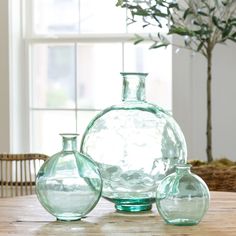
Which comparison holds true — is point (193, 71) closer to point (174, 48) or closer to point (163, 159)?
point (174, 48)

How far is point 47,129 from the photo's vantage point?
162 inches

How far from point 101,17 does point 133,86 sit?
219 cm

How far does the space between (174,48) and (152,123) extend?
1942 mm

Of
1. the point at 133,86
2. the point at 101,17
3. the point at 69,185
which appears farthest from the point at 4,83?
the point at 69,185

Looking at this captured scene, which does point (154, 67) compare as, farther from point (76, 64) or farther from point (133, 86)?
point (133, 86)

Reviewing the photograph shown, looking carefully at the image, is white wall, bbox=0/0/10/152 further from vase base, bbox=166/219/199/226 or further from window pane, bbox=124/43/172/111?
vase base, bbox=166/219/199/226

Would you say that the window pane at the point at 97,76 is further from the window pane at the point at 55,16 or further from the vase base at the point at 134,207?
the vase base at the point at 134,207

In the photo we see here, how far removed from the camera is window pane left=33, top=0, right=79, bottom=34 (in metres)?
4.04

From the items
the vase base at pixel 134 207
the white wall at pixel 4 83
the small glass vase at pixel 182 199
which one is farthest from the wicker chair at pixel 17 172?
the small glass vase at pixel 182 199

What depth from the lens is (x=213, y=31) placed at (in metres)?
3.42

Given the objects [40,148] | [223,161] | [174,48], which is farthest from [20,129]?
[223,161]

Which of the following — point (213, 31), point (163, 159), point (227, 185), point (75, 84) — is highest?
point (213, 31)

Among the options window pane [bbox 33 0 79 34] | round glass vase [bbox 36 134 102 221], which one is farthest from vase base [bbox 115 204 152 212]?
window pane [bbox 33 0 79 34]

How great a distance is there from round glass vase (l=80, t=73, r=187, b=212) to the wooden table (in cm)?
8
